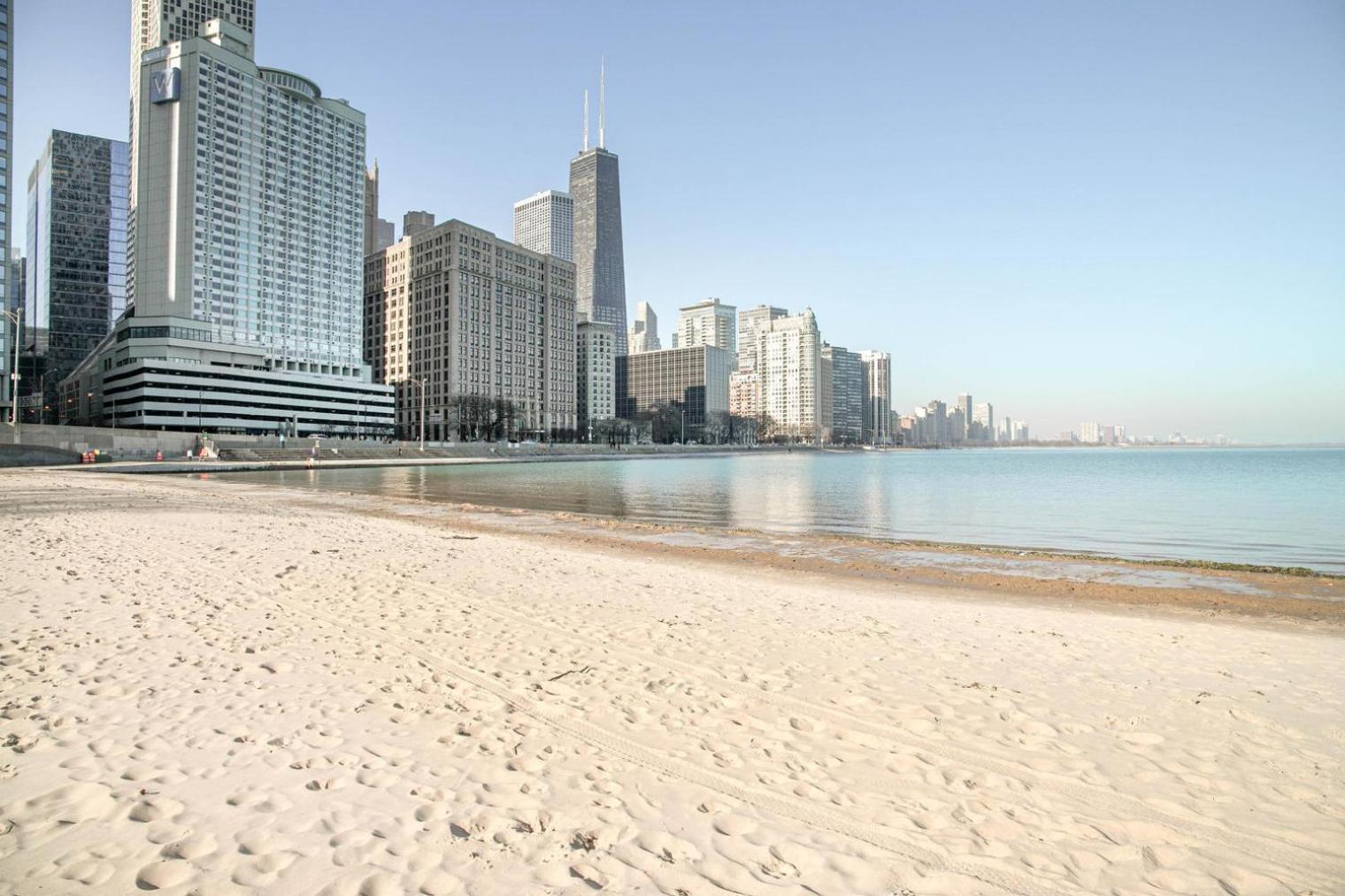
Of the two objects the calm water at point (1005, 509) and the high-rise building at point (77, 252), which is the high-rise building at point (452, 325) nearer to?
the high-rise building at point (77, 252)

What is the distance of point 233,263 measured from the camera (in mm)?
138375

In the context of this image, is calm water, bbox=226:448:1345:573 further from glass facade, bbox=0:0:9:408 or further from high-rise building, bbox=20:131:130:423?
high-rise building, bbox=20:131:130:423

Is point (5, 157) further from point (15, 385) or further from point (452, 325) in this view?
point (452, 325)

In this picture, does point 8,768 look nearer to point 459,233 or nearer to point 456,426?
point 456,426

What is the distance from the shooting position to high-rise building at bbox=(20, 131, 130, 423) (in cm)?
18212

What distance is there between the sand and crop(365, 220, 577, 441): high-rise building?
15860 cm

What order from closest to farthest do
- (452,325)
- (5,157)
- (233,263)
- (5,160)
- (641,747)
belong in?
(641,747), (5,160), (5,157), (233,263), (452,325)

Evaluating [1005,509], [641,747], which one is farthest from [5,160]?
[641,747]

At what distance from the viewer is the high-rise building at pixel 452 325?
17288 centimetres

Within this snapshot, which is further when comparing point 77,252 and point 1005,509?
point 77,252

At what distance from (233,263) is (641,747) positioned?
165418mm

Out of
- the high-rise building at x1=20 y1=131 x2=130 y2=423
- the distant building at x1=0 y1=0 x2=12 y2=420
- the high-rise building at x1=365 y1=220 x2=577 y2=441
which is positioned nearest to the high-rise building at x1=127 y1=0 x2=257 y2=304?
the high-rise building at x1=20 y1=131 x2=130 y2=423

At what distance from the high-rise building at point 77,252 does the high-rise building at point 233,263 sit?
3559 centimetres

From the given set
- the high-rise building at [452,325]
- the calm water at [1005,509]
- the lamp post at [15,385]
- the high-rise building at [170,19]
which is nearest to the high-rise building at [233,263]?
the high-rise building at [170,19]
